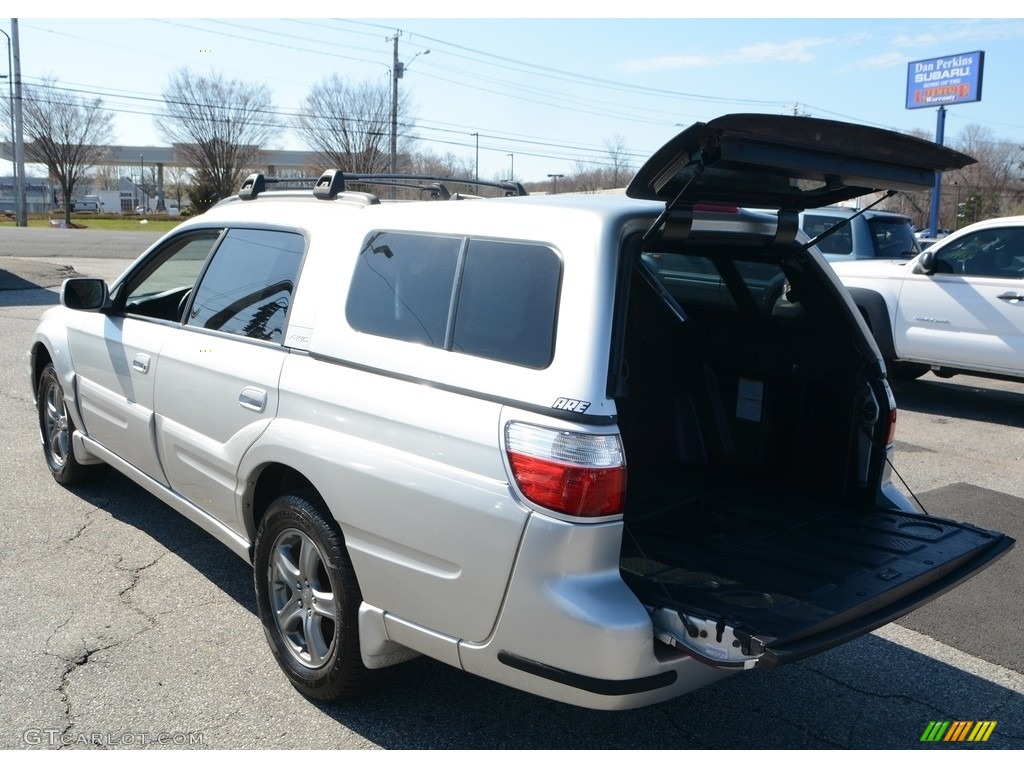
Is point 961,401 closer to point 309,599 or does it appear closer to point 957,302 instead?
point 957,302

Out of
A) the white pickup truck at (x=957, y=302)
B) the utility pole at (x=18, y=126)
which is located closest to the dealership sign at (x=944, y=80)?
the white pickup truck at (x=957, y=302)

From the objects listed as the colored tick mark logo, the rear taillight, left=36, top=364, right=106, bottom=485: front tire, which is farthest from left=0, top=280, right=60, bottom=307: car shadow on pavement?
the colored tick mark logo

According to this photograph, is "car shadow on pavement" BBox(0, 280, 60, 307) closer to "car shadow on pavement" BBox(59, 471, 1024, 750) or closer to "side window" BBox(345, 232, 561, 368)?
"side window" BBox(345, 232, 561, 368)

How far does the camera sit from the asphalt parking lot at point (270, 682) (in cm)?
327

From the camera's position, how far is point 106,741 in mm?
3182

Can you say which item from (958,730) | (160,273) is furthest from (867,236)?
(958,730)

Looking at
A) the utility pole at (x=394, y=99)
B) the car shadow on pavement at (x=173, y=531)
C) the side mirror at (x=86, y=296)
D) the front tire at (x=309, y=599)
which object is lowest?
the car shadow on pavement at (x=173, y=531)

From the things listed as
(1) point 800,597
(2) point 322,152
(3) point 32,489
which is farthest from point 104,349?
(2) point 322,152

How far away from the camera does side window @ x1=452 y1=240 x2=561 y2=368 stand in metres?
2.85

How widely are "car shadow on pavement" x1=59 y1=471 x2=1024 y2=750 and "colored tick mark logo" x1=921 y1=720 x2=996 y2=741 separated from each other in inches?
1.0

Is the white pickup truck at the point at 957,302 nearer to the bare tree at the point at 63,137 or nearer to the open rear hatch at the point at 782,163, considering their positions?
the open rear hatch at the point at 782,163

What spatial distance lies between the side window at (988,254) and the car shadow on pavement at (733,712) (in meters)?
5.95

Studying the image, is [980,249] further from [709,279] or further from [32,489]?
[32,489]

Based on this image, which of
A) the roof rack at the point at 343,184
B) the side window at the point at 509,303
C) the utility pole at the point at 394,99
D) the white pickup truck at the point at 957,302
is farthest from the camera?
the utility pole at the point at 394,99
